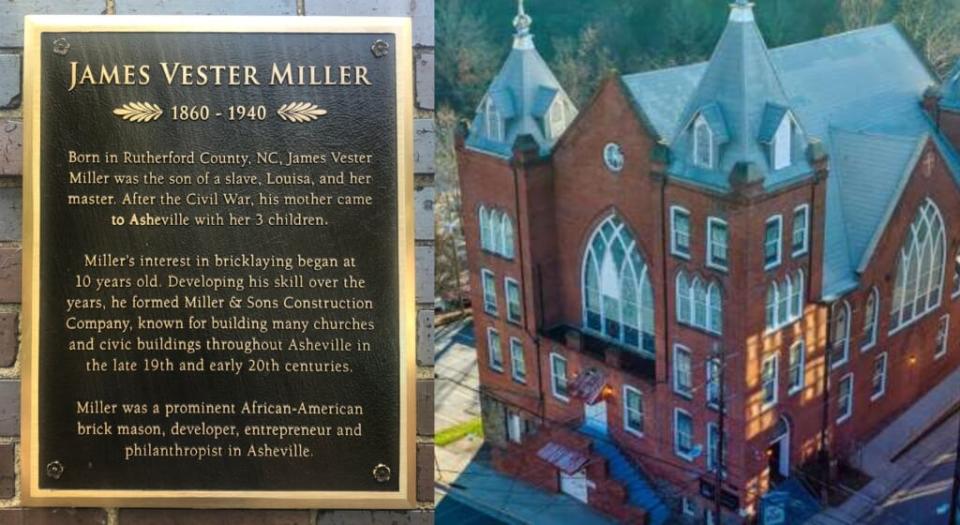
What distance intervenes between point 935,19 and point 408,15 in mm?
9183

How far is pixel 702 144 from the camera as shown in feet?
38.1

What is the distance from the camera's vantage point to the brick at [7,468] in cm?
576

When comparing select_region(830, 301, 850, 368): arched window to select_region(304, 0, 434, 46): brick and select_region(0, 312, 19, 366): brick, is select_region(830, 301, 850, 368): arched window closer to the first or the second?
select_region(304, 0, 434, 46): brick

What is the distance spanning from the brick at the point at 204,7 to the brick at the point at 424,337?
5.20 feet

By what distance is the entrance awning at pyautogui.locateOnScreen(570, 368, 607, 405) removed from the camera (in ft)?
44.0

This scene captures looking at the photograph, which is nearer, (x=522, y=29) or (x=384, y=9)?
(x=384, y=9)

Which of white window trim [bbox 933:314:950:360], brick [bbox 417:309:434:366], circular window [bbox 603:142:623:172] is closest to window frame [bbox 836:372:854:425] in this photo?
white window trim [bbox 933:314:950:360]

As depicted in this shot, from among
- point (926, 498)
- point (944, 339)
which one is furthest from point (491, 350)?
point (944, 339)

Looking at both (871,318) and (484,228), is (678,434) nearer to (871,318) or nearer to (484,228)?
(871,318)

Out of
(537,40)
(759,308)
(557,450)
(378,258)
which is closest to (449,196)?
(537,40)

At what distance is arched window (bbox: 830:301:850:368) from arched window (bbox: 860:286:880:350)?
287mm

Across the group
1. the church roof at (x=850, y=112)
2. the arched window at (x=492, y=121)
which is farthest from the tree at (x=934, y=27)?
the arched window at (x=492, y=121)

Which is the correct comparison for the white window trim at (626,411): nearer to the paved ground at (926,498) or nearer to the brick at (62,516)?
the paved ground at (926,498)

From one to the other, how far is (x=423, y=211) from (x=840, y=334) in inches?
334
